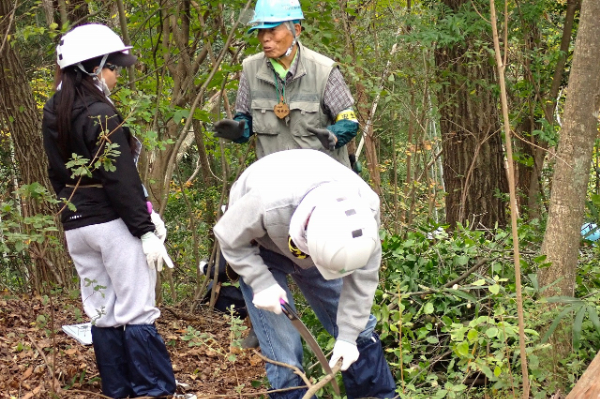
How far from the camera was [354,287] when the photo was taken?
316 cm

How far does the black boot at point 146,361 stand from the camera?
12.4 ft

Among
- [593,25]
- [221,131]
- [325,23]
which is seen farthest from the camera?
[325,23]

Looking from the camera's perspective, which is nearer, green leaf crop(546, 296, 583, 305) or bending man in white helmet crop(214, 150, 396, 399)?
bending man in white helmet crop(214, 150, 396, 399)

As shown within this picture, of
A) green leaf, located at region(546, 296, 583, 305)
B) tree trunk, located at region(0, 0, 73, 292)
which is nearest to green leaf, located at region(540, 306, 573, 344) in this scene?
green leaf, located at region(546, 296, 583, 305)

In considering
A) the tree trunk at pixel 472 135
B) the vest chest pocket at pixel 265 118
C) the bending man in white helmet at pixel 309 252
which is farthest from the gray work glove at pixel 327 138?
the tree trunk at pixel 472 135

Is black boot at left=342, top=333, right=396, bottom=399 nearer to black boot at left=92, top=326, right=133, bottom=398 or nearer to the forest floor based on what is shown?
the forest floor

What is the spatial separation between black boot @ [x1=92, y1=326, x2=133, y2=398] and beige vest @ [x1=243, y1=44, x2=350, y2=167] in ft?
4.63

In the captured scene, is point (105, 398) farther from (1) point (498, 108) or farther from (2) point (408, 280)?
(1) point (498, 108)

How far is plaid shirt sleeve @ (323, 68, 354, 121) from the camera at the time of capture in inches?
168

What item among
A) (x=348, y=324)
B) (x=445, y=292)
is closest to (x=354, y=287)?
(x=348, y=324)

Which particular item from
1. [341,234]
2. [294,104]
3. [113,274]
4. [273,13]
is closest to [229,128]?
[294,104]

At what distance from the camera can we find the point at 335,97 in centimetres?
428

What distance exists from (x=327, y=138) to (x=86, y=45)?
53.9 inches

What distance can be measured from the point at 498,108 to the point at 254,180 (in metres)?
5.86
